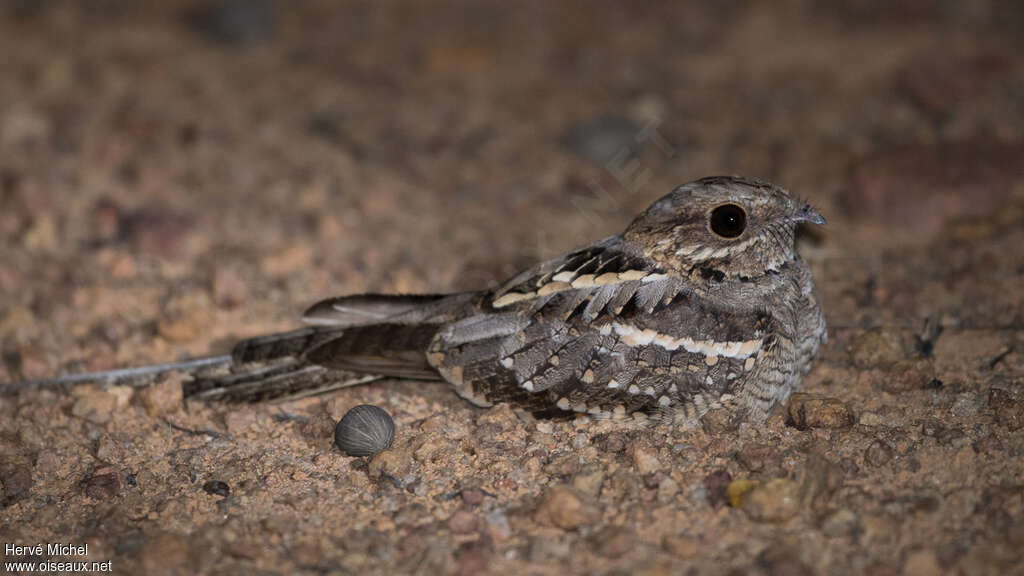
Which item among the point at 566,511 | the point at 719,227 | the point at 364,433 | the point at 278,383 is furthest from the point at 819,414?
the point at 278,383

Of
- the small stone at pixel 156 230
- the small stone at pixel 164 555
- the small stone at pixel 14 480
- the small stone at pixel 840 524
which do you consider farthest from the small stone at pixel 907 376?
the small stone at pixel 156 230

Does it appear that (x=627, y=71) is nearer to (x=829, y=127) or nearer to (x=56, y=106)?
(x=829, y=127)

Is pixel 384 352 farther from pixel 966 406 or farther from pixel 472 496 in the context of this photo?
pixel 966 406

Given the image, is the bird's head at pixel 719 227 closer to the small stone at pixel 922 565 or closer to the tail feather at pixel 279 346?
the small stone at pixel 922 565

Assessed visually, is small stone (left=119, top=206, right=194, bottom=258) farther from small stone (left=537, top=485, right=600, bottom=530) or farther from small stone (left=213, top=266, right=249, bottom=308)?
small stone (left=537, top=485, right=600, bottom=530)

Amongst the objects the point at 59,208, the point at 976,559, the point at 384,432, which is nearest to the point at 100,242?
the point at 59,208

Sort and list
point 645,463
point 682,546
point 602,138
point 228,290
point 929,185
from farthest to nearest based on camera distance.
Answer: point 602,138
point 929,185
point 228,290
point 645,463
point 682,546

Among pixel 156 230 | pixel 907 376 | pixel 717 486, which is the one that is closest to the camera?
pixel 717 486
